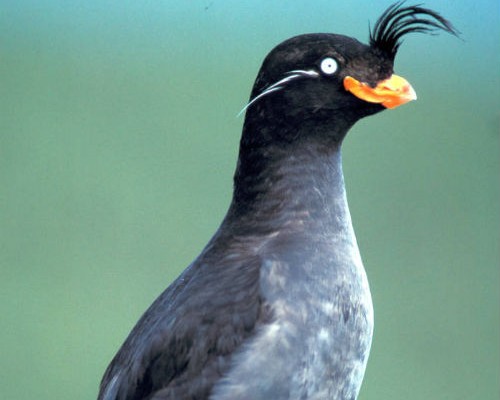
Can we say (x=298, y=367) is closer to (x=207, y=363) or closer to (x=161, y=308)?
(x=207, y=363)

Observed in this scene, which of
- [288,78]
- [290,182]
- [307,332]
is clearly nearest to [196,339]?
[307,332]

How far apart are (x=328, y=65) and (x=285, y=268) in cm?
52

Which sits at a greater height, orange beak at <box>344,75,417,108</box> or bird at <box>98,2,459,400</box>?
orange beak at <box>344,75,417,108</box>

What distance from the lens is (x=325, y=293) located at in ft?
8.85

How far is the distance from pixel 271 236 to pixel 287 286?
0.61 ft

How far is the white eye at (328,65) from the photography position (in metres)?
2.77

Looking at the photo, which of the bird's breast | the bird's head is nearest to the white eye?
the bird's head

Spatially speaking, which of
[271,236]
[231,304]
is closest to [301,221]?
[271,236]

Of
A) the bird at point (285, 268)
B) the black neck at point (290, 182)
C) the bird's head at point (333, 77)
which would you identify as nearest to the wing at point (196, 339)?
the bird at point (285, 268)

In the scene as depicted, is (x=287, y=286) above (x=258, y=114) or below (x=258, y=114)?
below

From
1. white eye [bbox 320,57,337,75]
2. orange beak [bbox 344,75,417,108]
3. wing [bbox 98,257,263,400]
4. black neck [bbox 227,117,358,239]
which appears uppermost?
white eye [bbox 320,57,337,75]

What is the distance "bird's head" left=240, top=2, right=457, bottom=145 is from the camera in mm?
2766

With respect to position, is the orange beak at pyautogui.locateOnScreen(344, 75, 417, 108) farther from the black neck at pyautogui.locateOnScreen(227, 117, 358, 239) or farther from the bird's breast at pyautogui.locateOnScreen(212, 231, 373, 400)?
the bird's breast at pyautogui.locateOnScreen(212, 231, 373, 400)

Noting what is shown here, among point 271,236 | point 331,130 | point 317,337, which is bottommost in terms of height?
point 317,337
